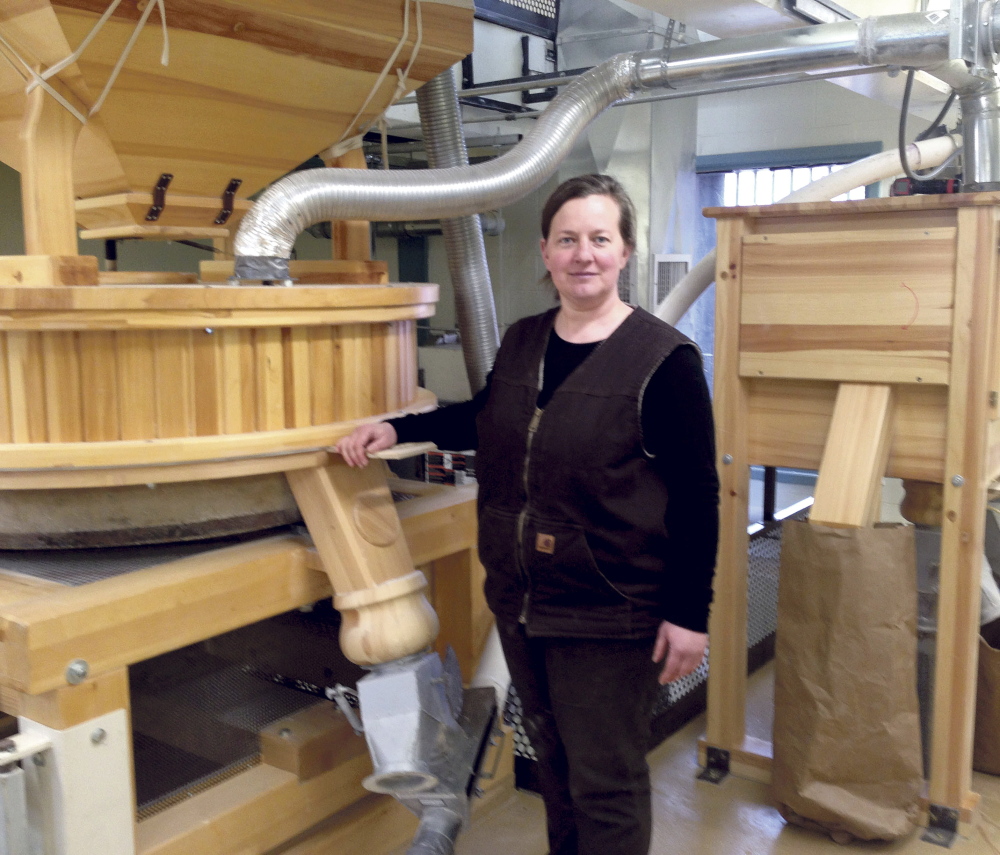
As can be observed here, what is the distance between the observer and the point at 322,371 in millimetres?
1661

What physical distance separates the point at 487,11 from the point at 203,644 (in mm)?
2372

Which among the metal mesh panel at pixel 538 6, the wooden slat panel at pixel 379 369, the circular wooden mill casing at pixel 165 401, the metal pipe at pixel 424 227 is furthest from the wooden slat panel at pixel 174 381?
the metal pipe at pixel 424 227

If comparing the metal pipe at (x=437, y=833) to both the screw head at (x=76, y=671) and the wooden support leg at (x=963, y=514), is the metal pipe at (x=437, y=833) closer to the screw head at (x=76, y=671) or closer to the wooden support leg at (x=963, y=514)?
the screw head at (x=76, y=671)

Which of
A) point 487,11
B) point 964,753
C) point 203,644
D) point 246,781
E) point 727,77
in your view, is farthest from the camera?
point 487,11

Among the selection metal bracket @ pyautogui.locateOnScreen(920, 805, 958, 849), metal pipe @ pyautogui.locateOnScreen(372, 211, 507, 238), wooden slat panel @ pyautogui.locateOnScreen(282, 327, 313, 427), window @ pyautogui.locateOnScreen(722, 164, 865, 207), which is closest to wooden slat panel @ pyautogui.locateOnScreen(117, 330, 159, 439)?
wooden slat panel @ pyautogui.locateOnScreen(282, 327, 313, 427)

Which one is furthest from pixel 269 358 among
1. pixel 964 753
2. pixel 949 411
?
pixel 964 753

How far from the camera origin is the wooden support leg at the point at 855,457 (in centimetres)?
198

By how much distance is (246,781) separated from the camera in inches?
66.2

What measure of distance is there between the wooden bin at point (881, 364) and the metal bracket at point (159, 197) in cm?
123

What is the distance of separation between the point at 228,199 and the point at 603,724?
1.28m

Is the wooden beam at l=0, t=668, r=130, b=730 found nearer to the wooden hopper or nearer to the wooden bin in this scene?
the wooden hopper

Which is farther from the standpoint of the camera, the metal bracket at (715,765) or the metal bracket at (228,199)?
the metal bracket at (715,765)

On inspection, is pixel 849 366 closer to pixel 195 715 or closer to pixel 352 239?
pixel 352 239

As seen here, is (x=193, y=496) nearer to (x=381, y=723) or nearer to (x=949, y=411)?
(x=381, y=723)
